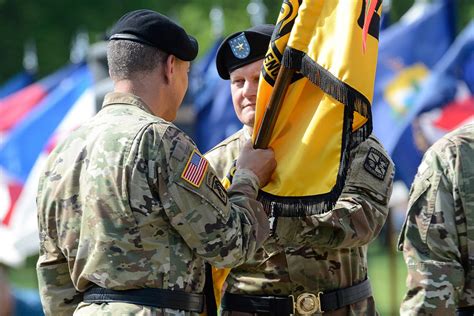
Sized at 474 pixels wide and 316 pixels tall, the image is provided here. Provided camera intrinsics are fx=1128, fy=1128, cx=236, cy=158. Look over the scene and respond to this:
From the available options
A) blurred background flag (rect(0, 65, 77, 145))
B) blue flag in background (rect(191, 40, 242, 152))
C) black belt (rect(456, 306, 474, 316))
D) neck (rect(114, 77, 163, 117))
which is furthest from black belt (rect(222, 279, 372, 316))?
blurred background flag (rect(0, 65, 77, 145))

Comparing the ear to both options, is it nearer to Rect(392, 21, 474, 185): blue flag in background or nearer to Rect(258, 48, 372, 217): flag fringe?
Rect(258, 48, 372, 217): flag fringe

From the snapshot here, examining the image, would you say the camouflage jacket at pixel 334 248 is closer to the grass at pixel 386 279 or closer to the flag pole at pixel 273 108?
the flag pole at pixel 273 108

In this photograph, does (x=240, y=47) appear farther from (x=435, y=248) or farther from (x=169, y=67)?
(x=435, y=248)

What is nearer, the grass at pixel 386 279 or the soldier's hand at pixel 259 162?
the soldier's hand at pixel 259 162

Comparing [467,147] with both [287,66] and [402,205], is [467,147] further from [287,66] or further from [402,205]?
[402,205]

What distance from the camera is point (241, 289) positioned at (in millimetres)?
5238

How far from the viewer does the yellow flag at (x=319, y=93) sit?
470 cm

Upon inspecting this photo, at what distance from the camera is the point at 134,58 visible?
14.7ft

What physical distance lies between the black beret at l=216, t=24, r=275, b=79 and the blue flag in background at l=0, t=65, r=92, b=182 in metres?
10.6

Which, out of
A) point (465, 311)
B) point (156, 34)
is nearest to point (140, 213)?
point (156, 34)

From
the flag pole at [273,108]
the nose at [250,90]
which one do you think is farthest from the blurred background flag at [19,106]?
the flag pole at [273,108]

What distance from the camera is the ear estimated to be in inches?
178

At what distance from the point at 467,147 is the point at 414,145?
6.38 meters

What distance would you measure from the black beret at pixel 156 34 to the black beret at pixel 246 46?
92cm
